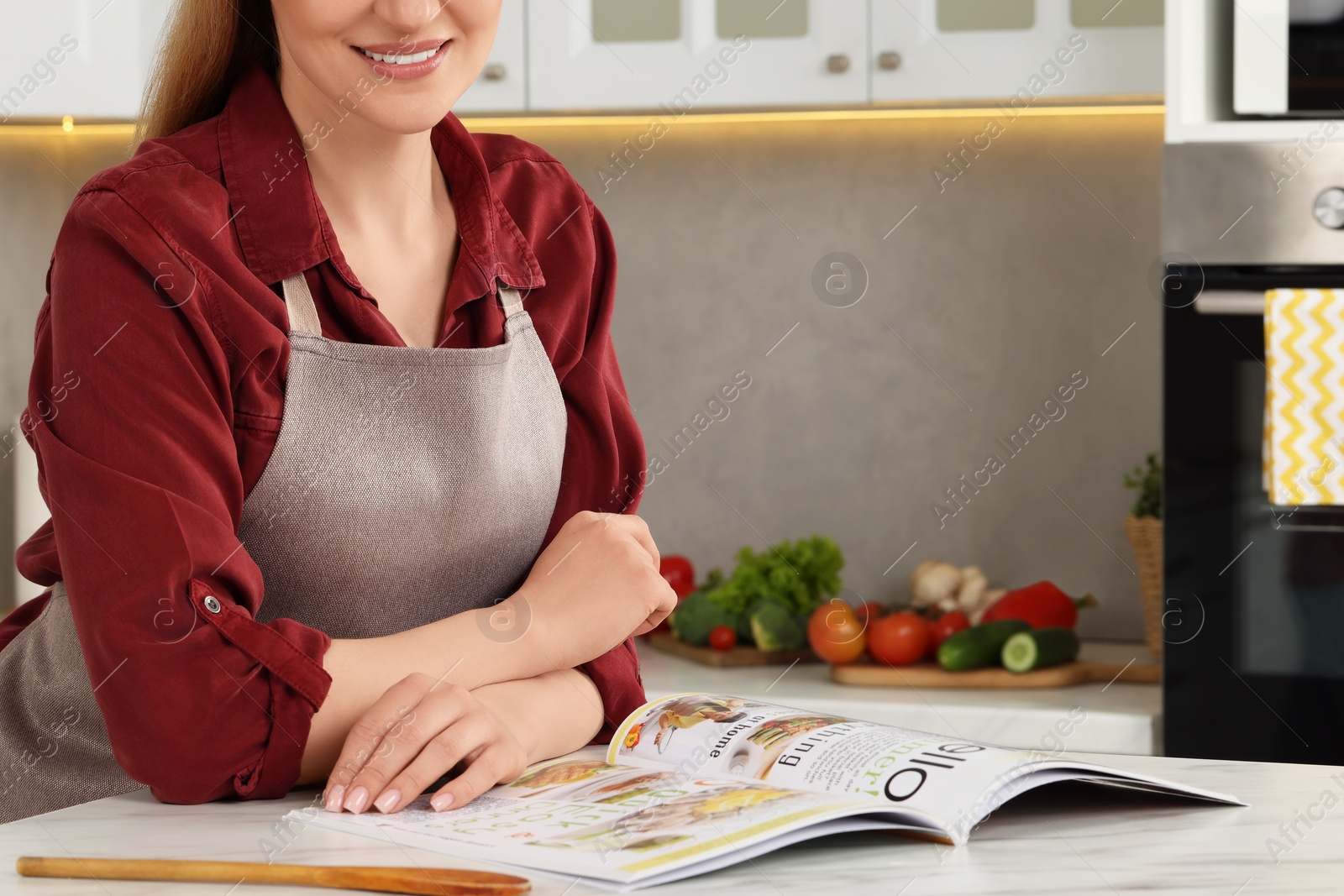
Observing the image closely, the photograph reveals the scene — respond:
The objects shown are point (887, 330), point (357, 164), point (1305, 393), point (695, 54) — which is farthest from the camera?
point (887, 330)

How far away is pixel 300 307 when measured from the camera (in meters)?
0.90

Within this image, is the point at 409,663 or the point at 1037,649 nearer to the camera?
the point at 409,663

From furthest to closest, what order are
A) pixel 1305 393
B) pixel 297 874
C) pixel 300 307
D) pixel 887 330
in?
pixel 887 330, pixel 1305 393, pixel 300 307, pixel 297 874

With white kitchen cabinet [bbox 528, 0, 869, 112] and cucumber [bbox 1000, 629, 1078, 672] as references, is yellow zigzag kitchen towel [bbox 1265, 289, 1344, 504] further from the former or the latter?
white kitchen cabinet [bbox 528, 0, 869, 112]

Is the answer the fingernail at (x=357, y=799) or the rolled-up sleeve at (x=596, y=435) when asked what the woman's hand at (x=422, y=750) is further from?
the rolled-up sleeve at (x=596, y=435)

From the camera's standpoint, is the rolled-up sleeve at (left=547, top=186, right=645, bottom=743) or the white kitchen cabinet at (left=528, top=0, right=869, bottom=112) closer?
the rolled-up sleeve at (left=547, top=186, right=645, bottom=743)

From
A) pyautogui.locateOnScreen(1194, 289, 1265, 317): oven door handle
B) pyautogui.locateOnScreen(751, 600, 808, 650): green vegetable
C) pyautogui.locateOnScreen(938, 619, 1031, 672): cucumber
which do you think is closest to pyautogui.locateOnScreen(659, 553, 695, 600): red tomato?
pyautogui.locateOnScreen(751, 600, 808, 650): green vegetable

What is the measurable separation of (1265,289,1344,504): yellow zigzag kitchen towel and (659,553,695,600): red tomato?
1.05 m

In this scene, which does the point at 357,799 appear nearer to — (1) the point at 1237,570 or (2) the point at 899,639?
(1) the point at 1237,570

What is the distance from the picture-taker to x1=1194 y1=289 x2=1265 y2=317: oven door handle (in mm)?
1634

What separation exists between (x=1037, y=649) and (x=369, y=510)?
134 centimetres

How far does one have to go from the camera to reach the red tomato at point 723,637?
2186mm

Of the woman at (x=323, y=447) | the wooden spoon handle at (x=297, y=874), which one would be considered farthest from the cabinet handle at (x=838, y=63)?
the wooden spoon handle at (x=297, y=874)

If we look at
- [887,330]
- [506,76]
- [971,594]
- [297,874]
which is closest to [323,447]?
[297,874]
